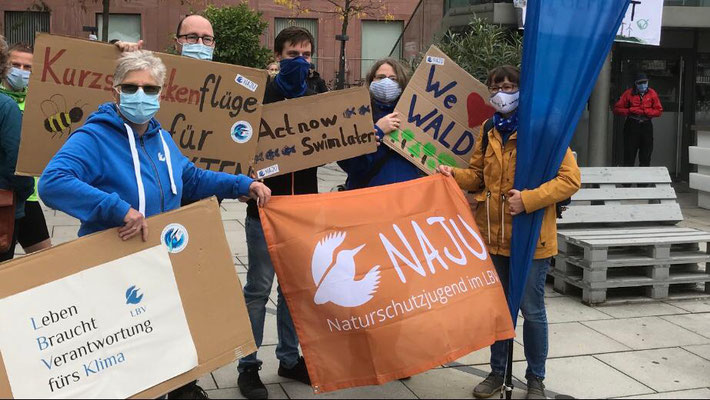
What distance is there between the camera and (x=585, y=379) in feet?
15.0

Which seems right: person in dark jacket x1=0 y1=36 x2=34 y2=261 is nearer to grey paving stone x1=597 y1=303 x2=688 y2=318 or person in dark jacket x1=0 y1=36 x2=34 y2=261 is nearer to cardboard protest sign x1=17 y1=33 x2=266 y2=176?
cardboard protest sign x1=17 y1=33 x2=266 y2=176

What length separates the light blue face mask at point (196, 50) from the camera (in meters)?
4.09

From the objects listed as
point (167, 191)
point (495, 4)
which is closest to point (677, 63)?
point (495, 4)

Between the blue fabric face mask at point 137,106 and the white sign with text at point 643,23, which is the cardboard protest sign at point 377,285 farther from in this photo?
the white sign with text at point 643,23

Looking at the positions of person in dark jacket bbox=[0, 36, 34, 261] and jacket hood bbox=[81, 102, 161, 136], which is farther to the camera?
person in dark jacket bbox=[0, 36, 34, 261]

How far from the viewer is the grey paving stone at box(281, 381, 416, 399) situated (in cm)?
423

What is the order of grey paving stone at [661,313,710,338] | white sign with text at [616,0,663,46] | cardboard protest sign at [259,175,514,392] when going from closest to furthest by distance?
cardboard protest sign at [259,175,514,392] < grey paving stone at [661,313,710,338] < white sign with text at [616,0,663,46]

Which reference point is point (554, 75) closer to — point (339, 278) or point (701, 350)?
point (339, 278)

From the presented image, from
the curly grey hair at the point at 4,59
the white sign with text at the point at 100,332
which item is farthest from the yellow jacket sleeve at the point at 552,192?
the curly grey hair at the point at 4,59

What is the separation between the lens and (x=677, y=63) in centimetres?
1471

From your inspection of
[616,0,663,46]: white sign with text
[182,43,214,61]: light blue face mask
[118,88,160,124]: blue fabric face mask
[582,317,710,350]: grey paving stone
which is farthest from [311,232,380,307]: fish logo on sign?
[616,0,663,46]: white sign with text

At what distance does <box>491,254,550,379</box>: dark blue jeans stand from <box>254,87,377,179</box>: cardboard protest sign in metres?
1.06

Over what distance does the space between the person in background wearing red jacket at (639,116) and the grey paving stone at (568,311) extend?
820cm

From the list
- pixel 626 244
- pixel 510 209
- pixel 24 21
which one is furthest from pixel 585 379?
Answer: pixel 24 21
